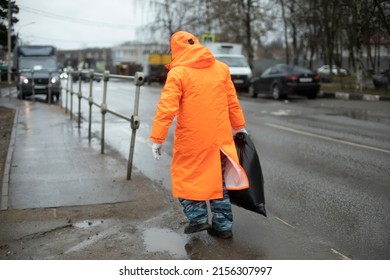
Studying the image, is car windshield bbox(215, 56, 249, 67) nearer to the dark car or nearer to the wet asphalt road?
the dark car

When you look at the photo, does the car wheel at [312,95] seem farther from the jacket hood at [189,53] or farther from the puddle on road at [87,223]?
the jacket hood at [189,53]

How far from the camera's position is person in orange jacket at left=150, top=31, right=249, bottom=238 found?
150 inches

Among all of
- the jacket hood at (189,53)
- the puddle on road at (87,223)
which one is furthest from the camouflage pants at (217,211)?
the puddle on road at (87,223)

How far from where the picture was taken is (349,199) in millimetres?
5270

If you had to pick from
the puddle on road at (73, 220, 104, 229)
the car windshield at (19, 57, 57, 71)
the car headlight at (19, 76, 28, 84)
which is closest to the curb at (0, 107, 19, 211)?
the puddle on road at (73, 220, 104, 229)

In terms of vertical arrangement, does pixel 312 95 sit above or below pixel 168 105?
above

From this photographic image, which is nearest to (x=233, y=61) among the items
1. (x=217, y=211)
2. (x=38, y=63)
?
Result: (x=38, y=63)

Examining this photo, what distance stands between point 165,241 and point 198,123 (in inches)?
39.9

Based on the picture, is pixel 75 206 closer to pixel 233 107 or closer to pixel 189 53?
pixel 233 107

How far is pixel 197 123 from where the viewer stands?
12.7 ft

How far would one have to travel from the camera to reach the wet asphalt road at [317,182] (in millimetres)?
4039
